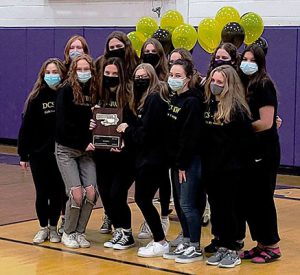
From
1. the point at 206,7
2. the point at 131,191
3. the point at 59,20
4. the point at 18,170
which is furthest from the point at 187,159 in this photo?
the point at 59,20

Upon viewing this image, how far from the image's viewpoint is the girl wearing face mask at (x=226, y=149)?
6457mm

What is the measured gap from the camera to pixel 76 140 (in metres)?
6.99

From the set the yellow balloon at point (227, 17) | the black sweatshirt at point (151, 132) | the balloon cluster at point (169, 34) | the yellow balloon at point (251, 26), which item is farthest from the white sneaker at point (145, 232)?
the yellow balloon at point (227, 17)

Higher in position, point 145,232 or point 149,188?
point 149,188

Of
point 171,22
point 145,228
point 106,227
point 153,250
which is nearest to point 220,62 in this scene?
point 153,250

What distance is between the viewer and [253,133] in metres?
6.54

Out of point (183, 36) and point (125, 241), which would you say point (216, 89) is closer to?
point (125, 241)

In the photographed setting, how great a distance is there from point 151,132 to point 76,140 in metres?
0.74

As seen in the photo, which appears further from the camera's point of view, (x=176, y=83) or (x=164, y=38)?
(x=164, y=38)

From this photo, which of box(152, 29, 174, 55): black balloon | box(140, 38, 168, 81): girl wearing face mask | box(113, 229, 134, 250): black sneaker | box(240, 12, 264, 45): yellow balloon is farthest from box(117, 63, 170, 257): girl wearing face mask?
box(240, 12, 264, 45): yellow balloon

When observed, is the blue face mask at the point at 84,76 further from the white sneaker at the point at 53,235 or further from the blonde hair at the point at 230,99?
the white sneaker at the point at 53,235

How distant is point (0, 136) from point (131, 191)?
6.30 meters

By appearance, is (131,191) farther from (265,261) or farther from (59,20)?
(59,20)

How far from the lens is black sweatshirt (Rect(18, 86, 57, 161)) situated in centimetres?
721
